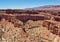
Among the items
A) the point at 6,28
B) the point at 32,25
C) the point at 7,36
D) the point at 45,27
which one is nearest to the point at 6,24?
the point at 6,28

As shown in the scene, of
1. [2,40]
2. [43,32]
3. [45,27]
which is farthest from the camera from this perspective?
[45,27]

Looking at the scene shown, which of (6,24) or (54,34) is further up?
(6,24)

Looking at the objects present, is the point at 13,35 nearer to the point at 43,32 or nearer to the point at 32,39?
the point at 32,39

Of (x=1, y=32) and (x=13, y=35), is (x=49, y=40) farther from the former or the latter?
(x=1, y=32)

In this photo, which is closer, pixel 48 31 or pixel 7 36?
pixel 7 36

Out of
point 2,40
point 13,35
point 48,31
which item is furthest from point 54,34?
point 2,40

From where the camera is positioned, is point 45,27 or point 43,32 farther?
point 45,27

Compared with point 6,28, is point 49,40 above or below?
below

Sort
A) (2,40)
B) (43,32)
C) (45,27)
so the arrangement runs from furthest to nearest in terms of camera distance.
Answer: (45,27) < (43,32) < (2,40)

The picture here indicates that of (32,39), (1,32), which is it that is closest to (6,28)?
(1,32)
